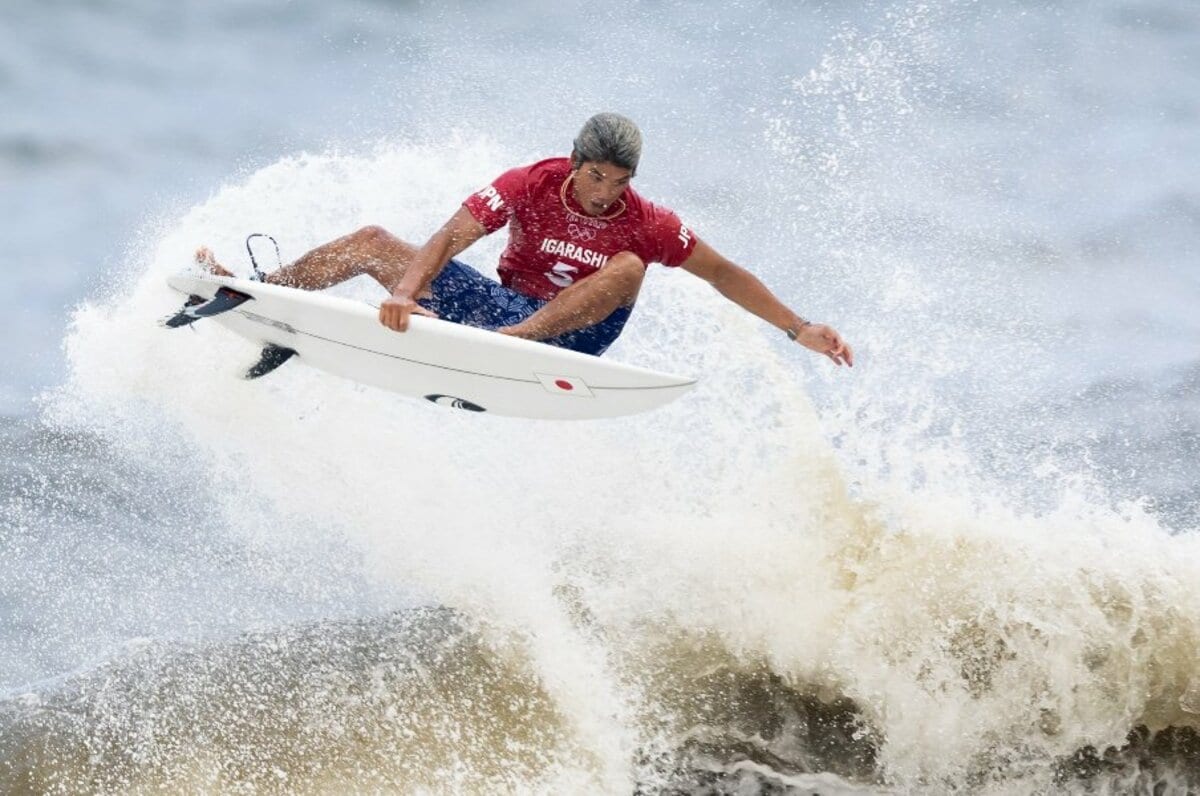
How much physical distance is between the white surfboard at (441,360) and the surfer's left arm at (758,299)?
2.18ft

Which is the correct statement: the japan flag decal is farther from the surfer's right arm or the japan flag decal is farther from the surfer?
the surfer's right arm

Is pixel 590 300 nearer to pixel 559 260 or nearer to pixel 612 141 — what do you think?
pixel 559 260

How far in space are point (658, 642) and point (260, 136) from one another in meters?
9.64

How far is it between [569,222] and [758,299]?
2.90 feet

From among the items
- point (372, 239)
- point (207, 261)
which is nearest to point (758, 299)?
point (372, 239)

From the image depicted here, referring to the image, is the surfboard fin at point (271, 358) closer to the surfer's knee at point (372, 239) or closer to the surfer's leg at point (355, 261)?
the surfer's leg at point (355, 261)

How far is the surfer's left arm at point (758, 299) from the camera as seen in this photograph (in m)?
5.66

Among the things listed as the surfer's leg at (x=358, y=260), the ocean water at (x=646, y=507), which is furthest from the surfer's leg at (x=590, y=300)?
the ocean water at (x=646, y=507)

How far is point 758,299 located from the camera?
5707 mm

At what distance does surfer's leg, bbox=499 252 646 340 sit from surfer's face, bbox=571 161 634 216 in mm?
227

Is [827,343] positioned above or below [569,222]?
below

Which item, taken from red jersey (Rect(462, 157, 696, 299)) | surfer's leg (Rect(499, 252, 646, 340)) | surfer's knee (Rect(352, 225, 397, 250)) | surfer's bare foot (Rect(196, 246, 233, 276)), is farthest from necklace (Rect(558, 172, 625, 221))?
surfer's bare foot (Rect(196, 246, 233, 276))

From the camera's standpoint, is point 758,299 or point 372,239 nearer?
point 758,299

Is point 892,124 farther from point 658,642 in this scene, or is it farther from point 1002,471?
point 658,642
